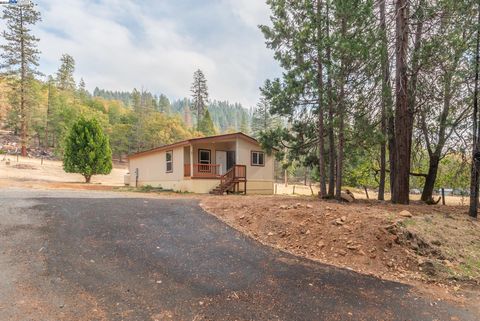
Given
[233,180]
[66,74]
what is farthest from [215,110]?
[233,180]

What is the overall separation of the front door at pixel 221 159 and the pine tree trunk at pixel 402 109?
1190 cm

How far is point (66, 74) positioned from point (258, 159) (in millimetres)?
62139

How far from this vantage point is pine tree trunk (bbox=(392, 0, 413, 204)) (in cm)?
902

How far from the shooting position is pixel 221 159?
19.9m

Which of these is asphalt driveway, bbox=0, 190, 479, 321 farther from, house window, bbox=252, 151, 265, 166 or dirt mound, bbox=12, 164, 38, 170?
dirt mound, bbox=12, 164, 38, 170

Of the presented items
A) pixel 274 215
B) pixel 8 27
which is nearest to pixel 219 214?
pixel 274 215

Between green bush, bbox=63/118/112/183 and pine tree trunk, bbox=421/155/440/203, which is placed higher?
green bush, bbox=63/118/112/183

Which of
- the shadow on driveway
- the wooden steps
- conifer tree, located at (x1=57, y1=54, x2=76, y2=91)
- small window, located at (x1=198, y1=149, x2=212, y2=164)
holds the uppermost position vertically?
conifer tree, located at (x1=57, y1=54, x2=76, y2=91)

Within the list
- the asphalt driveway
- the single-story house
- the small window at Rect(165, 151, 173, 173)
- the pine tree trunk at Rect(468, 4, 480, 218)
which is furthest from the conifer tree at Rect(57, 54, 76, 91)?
the pine tree trunk at Rect(468, 4, 480, 218)

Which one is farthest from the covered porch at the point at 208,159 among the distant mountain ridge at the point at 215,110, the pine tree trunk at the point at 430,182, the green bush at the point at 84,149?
the distant mountain ridge at the point at 215,110

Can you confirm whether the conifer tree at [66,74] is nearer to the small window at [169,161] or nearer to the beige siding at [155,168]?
the beige siding at [155,168]

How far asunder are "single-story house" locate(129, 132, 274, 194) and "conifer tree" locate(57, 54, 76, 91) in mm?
53537

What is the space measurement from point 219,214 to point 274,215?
1882mm

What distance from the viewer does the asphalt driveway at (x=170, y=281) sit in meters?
3.71
